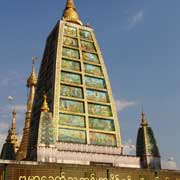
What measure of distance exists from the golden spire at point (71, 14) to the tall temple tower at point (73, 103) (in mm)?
178

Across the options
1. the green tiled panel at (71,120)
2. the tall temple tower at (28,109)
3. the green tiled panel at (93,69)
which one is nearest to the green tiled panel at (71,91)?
the green tiled panel at (71,120)

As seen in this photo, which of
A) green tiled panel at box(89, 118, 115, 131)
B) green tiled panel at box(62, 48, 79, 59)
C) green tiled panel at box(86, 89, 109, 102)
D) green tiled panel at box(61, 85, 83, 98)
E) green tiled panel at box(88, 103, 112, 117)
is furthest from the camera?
green tiled panel at box(62, 48, 79, 59)

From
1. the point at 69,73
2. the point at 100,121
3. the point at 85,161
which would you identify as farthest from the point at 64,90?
the point at 85,161

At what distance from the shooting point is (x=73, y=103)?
152 ft

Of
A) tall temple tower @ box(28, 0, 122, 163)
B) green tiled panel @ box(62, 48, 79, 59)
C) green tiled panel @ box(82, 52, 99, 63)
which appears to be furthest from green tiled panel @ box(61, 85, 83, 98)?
green tiled panel @ box(82, 52, 99, 63)

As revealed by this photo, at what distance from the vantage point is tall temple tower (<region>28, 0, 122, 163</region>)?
135ft

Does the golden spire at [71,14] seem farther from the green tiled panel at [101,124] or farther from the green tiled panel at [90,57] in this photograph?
the green tiled panel at [101,124]

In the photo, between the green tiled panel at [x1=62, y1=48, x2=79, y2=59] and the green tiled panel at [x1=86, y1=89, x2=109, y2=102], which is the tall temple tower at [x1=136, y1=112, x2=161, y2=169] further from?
the green tiled panel at [x1=62, y1=48, x2=79, y2=59]

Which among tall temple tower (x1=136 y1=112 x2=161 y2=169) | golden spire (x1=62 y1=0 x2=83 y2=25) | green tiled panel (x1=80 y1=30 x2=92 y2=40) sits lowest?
tall temple tower (x1=136 y1=112 x2=161 y2=169)

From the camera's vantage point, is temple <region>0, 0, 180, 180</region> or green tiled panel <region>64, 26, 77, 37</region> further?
green tiled panel <region>64, 26, 77, 37</region>

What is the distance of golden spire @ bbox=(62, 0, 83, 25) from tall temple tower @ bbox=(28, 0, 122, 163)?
0.18 meters

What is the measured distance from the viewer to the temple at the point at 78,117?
4041 centimetres

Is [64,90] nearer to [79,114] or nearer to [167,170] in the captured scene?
[79,114]

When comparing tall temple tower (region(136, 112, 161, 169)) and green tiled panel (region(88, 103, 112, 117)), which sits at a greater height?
green tiled panel (region(88, 103, 112, 117))
